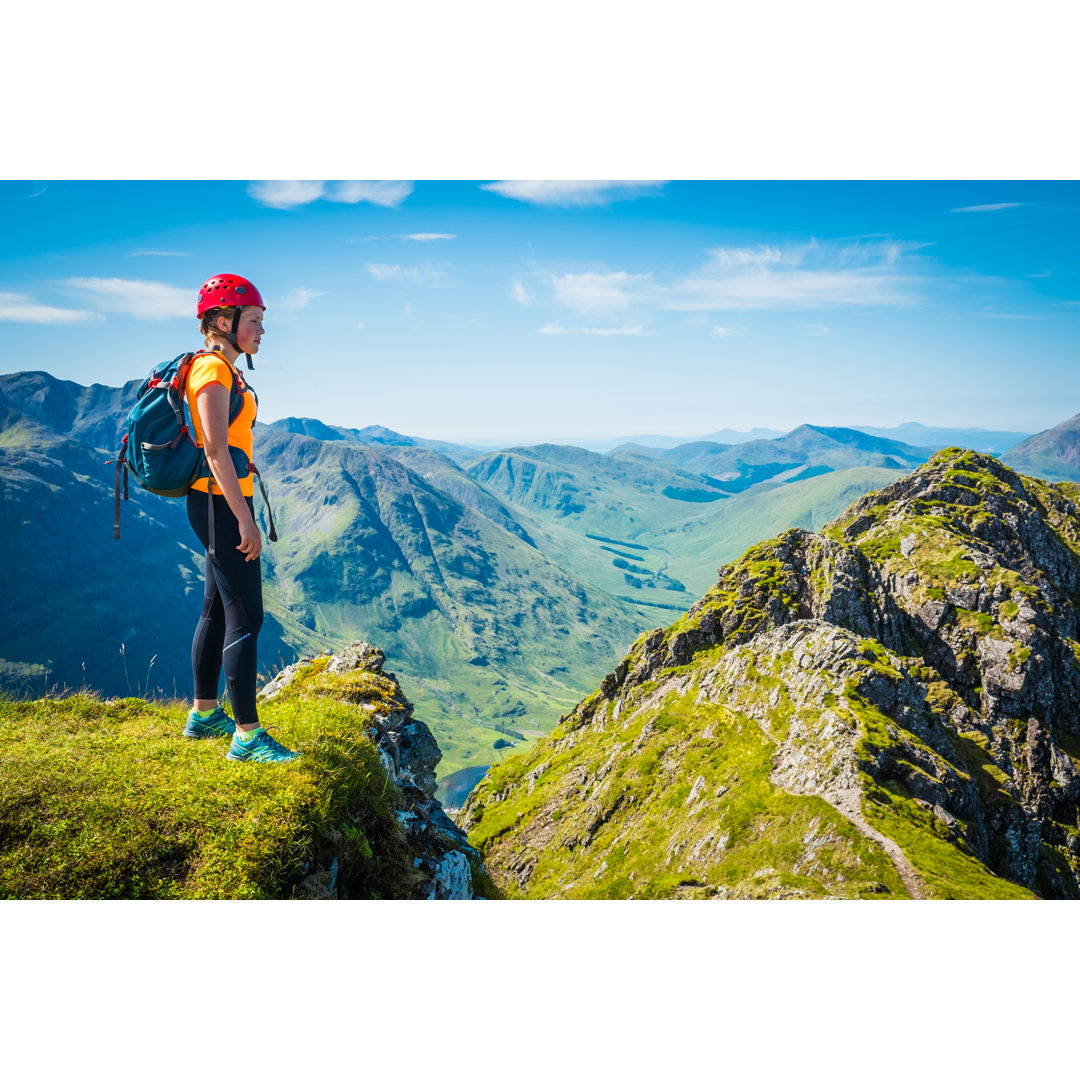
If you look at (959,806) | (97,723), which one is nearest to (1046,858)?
(959,806)

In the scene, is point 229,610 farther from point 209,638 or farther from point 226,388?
point 226,388

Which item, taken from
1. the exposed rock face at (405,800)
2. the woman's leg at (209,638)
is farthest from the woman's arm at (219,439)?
the exposed rock face at (405,800)

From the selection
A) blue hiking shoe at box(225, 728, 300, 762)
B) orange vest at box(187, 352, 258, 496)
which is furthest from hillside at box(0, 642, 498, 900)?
orange vest at box(187, 352, 258, 496)

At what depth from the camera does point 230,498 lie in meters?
8.34

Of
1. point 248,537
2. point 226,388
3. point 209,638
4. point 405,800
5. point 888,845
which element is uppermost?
point 226,388

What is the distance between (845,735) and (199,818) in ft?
130

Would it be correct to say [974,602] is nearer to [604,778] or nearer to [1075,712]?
[1075,712]

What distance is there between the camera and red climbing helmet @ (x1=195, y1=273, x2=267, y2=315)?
8.62 metres

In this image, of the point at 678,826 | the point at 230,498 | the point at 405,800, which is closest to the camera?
the point at 230,498

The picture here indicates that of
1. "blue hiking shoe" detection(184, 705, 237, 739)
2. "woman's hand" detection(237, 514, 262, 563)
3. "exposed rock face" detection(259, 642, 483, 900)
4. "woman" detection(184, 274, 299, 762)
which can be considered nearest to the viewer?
"woman" detection(184, 274, 299, 762)

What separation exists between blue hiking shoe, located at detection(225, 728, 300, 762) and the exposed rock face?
70.7 inches

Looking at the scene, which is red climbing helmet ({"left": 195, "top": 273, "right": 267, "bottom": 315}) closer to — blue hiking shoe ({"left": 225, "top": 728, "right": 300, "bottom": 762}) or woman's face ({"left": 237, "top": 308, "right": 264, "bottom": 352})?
woman's face ({"left": 237, "top": 308, "right": 264, "bottom": 352})

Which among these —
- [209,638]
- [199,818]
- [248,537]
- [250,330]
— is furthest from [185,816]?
[250,330]

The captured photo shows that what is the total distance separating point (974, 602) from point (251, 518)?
3186 inches
